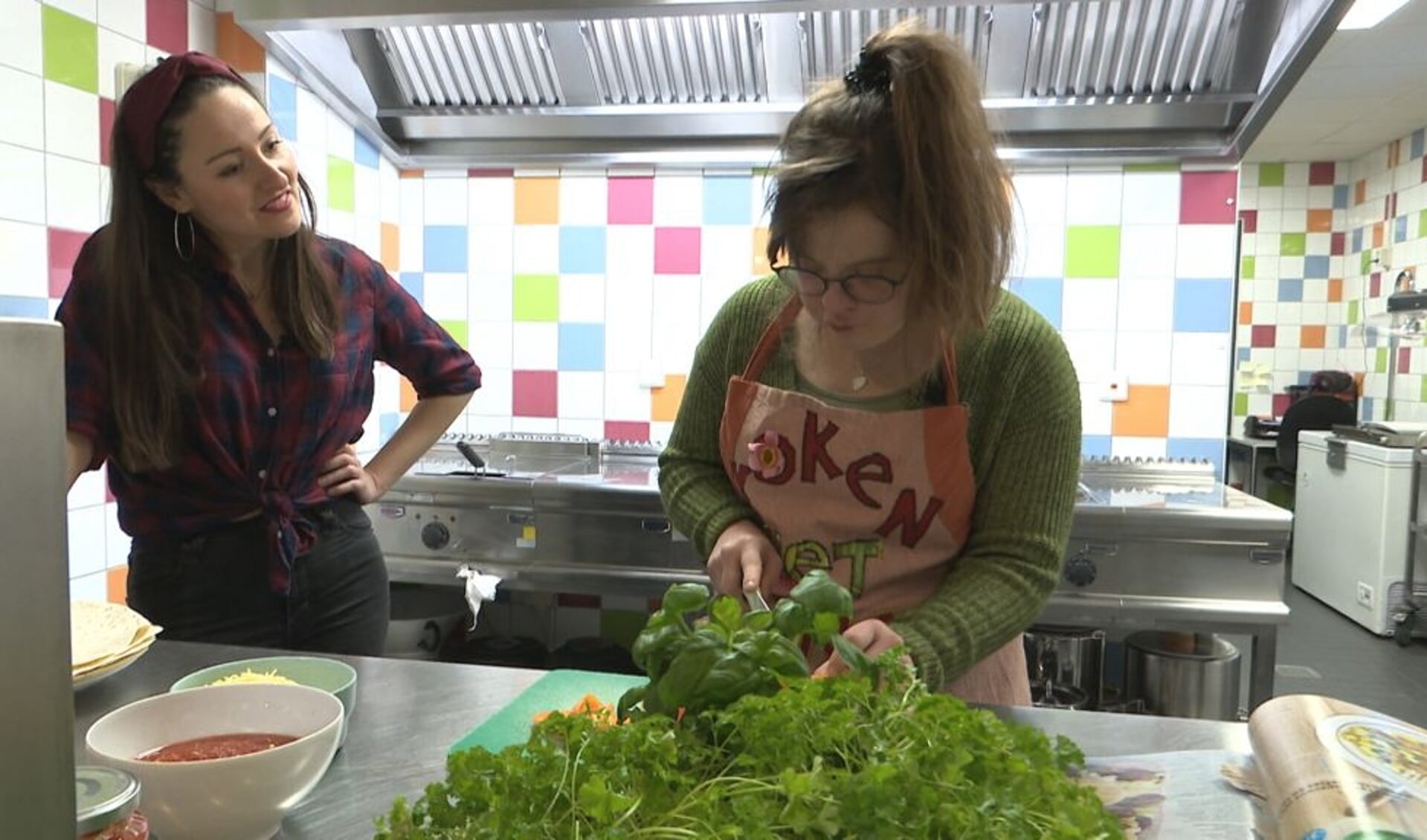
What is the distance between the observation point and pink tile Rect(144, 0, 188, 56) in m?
2.12

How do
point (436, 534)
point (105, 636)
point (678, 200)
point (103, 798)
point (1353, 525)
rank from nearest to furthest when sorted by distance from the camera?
point (103, 798)
point (105, 636)
point (436, 534)
point (678, 200)
point (1353, 525)

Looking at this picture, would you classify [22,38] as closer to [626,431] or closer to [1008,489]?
[626,431]

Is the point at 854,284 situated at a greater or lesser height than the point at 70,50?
lesser

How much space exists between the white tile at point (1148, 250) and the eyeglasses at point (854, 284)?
1.91 metres

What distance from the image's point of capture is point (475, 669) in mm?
1116

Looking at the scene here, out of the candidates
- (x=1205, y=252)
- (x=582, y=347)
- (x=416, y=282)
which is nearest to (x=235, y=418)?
(x=582, y=347)

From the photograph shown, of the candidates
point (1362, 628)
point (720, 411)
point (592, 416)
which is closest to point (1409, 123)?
point (1362, 628)

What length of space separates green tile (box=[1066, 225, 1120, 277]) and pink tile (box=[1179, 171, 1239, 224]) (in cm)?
19

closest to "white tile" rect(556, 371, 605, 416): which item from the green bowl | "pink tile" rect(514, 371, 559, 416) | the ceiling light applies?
"pink tile" rect(514, 371, 559, 416)

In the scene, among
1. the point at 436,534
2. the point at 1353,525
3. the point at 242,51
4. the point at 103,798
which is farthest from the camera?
the point at 1353,525

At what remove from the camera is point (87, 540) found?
6.54 ft

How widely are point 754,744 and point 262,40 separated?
7.87ft

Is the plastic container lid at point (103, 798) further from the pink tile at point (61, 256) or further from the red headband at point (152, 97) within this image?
the pink tile at point (61, 256)

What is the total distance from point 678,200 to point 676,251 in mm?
145
